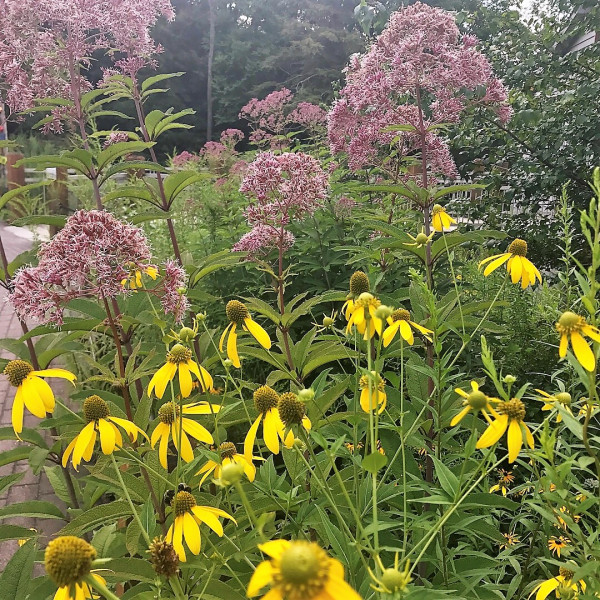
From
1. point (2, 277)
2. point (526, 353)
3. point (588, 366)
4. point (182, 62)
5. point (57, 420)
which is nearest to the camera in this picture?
point (588, 366)

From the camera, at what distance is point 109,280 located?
1336 mm

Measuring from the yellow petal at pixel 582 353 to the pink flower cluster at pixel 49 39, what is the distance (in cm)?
183

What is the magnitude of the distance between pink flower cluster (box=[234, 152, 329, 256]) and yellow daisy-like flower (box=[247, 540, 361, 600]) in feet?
5.43

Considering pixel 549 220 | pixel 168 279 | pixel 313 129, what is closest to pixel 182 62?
pixel 313 129

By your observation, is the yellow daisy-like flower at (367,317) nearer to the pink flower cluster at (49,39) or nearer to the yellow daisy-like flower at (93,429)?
the yellow daisy-like flower at (93,429)

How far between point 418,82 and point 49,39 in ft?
4.74

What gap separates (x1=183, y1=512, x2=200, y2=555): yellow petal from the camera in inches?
35.6

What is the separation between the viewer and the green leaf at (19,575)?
3.54 feet

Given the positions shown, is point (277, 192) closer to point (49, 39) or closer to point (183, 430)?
point (49, 39)

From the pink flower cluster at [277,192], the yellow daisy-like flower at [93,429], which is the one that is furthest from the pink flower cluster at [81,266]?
the pink flower cluster at [277,192]

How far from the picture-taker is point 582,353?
0.84 meters

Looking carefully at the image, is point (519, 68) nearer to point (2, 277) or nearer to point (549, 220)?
point (549, 220)

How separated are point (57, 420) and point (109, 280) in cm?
38

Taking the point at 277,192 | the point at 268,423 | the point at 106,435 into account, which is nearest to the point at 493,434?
the point at 268,423
